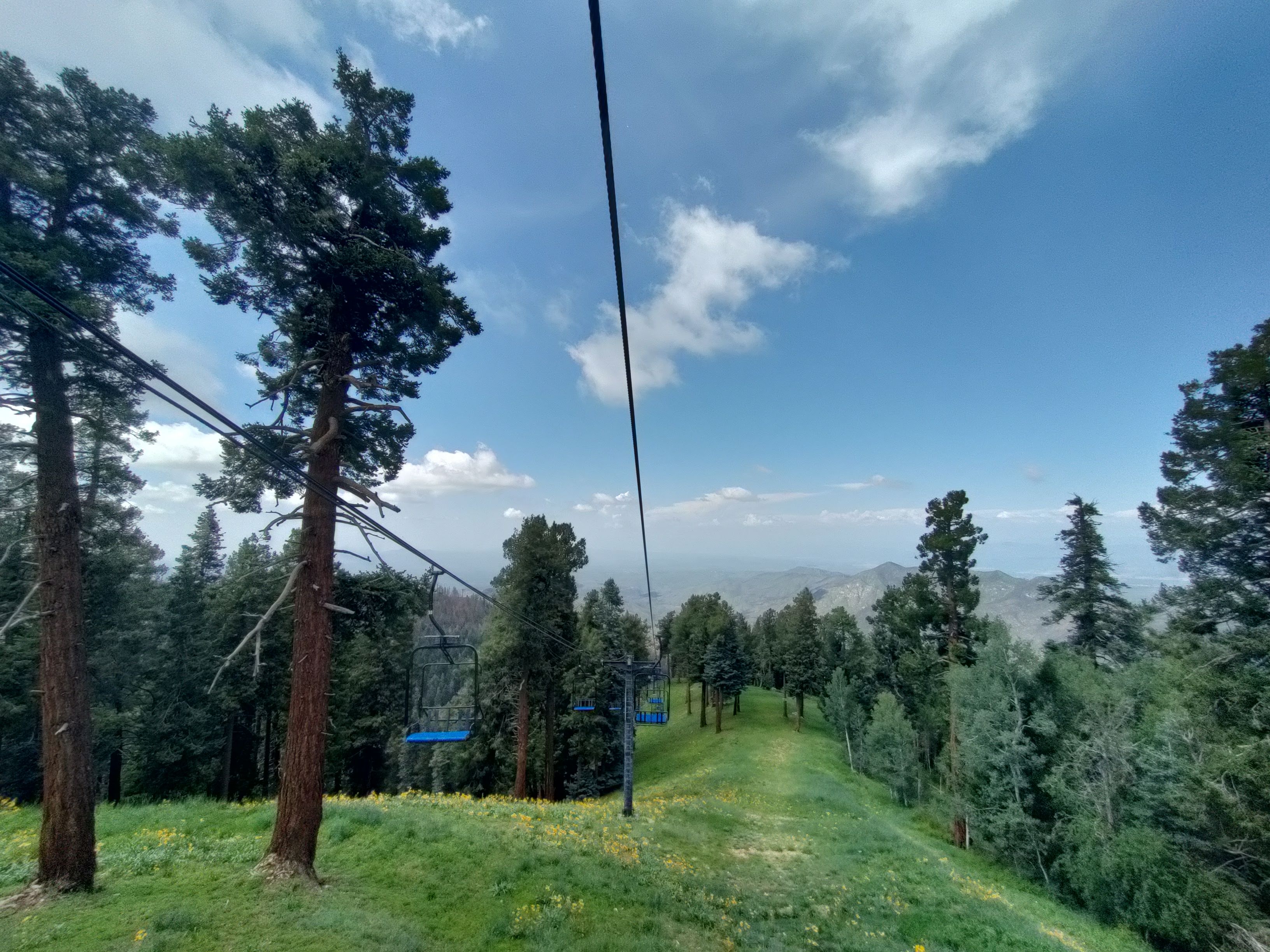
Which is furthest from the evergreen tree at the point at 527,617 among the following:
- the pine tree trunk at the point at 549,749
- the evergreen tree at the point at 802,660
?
the evergreen tree at the point at 802,660

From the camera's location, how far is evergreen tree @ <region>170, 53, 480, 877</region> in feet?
25.2

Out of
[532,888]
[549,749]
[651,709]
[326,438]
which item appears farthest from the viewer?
[651,709]

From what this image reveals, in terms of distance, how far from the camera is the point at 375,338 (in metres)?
9.31

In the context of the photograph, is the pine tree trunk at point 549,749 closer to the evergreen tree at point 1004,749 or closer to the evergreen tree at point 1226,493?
the evergreen tree at point 1004,749

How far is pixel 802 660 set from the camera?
48125 millimetres

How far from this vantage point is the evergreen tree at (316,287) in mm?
7684

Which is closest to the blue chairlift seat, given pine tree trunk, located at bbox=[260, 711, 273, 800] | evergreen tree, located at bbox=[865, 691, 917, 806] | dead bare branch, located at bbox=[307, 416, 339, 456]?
dead bare branch, located at bbox=[307, 416, 339, 456]

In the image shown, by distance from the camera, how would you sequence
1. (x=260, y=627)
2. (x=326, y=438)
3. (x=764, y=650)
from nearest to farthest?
1. (x=260, y=627)
2. (x=326, y=438)
3. (x=764, y=650)

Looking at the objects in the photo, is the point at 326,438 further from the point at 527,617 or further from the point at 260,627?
the point at 527,617

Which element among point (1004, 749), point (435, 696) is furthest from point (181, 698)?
point (1004, 749)

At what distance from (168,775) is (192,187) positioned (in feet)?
85.8

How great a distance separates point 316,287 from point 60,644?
6194mm

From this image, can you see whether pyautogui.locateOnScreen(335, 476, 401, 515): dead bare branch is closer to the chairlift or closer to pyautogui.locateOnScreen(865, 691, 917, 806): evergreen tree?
the chairlift

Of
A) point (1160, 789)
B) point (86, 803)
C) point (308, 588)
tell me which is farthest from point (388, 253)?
Answer: point (1160, 789)
